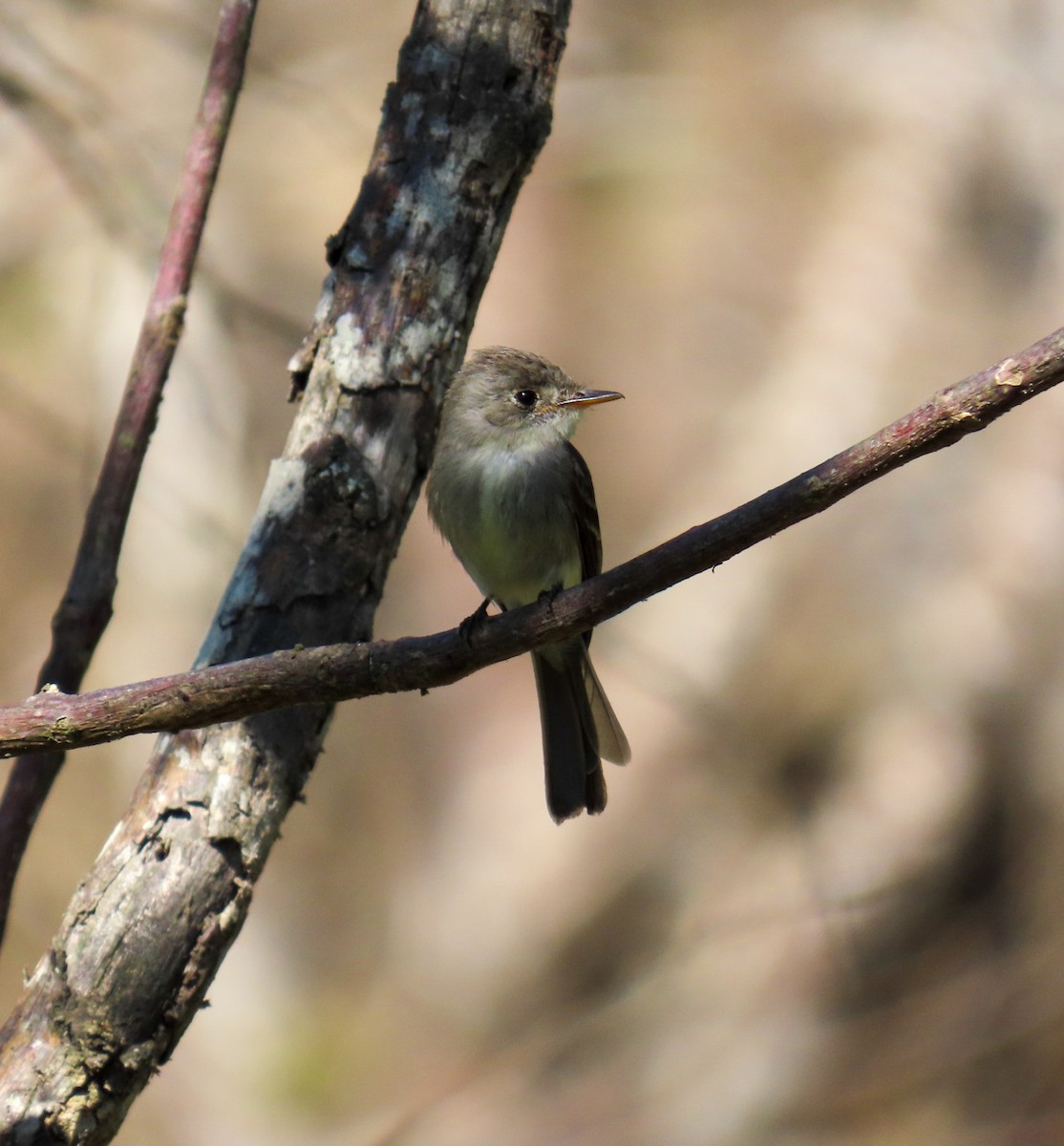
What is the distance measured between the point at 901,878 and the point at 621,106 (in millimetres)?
4788

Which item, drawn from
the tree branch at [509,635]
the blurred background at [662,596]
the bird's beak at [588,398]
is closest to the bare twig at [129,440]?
the tree branch at [509,635]

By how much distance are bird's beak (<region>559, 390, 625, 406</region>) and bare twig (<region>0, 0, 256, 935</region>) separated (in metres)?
1.26

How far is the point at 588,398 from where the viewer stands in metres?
4.22

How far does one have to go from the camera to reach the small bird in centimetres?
405

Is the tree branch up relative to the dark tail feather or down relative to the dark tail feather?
down

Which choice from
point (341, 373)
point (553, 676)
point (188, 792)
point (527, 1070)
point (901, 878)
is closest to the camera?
point (188, 792)

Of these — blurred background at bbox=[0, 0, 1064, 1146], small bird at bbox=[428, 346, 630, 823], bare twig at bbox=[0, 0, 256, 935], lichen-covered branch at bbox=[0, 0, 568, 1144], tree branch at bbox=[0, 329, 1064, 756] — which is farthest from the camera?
blurred background at bbox=[0, 0, 1064, 1146]

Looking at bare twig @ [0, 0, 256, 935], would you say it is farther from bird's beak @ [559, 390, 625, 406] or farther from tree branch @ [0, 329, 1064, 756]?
bird's beak @ [559, 390, 625, 406]

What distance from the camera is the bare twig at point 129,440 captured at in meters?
3.24

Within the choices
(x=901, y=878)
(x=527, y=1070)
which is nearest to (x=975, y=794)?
(x=901, y=878)

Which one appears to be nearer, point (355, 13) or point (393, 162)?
point (393, 162)

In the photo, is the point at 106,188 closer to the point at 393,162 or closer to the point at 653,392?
the point at 653,392

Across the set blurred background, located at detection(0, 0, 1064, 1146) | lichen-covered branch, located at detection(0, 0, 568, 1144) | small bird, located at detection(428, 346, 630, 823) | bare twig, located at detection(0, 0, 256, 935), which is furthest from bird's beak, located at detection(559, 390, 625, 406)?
blurred background, located at detection(0, 0, 1064, 1146)

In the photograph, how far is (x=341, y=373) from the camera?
3.32 m
